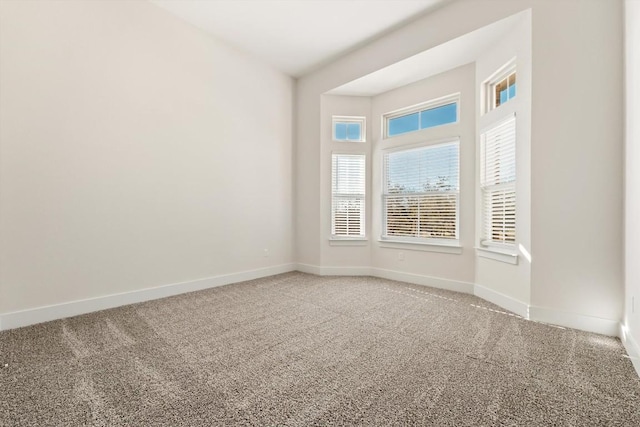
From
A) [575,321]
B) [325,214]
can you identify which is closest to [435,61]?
[325,214]

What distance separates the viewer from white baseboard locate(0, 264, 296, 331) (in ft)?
8.47

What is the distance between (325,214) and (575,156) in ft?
10.6

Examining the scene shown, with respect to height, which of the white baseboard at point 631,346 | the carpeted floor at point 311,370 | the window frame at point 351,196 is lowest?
the carpeted floor at point 311,370

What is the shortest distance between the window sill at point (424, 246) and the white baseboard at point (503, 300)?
1.75 ft

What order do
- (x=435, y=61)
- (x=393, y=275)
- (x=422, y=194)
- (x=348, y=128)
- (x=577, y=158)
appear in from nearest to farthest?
1. (x=577, y=158)
2. (x=435, y=61)
3. (x=422, y=194)
4. (x=393, y=275)
5. (x=348, y=128)

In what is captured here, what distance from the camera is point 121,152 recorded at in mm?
3188

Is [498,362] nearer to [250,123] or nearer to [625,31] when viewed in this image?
[625,31]

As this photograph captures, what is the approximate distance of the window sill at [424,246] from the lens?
13.1ft

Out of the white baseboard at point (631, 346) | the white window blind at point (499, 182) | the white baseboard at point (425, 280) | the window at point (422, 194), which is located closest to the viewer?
the white baseboard at point (631, 346)

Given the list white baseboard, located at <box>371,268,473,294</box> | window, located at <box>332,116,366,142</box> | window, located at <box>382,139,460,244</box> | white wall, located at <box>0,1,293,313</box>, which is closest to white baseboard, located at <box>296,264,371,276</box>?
white baseboard, located at <box>371,268,473,294</box>

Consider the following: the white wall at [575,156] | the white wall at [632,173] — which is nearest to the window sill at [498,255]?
the white wall at [575,156]

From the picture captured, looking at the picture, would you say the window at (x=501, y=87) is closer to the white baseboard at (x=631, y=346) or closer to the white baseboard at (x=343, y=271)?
the white baseboard at (x=631, y=346)

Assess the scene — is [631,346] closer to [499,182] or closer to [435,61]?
[499,182]

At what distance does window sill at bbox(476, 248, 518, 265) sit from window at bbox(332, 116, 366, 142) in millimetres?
2582
